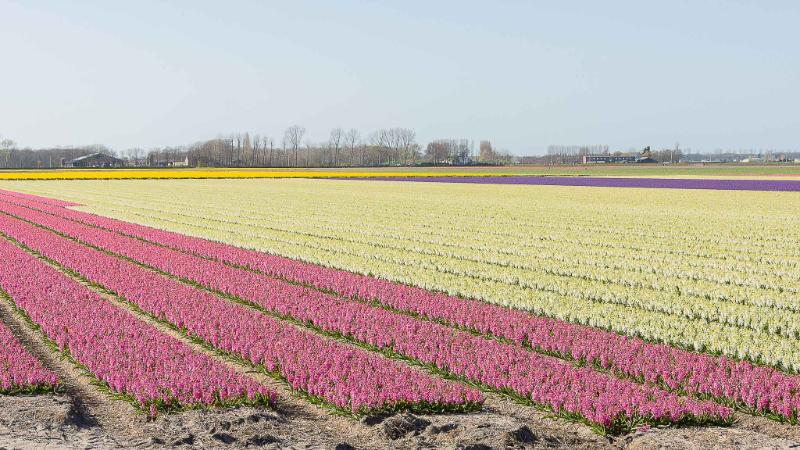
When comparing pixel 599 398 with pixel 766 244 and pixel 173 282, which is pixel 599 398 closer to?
pixel 173 282

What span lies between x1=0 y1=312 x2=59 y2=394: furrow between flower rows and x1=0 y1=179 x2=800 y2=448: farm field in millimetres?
26

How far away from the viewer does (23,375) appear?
9.25m

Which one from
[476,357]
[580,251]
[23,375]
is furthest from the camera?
[580,251]

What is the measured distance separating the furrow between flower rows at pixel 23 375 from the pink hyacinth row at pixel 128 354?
0.36ft

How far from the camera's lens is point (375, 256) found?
20.1 metres

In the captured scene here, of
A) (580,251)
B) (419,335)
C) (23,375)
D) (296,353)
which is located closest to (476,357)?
(419,335)

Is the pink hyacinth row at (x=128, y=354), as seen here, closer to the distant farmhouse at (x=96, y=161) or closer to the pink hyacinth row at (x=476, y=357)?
the pink hyacinth row at (x=476, y=357)

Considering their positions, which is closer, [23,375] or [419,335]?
[23,375]

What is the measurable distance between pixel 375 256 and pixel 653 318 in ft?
29.5

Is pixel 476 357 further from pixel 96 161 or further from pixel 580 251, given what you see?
pixel 96 161

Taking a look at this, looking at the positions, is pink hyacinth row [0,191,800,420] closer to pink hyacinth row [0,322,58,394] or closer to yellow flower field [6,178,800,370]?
yellow flower field [6,178,800,370]

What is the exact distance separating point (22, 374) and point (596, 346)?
6.91 metres

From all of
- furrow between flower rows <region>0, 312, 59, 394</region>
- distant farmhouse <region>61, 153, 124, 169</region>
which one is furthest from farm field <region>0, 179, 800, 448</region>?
distant farmhouse <region>61, 153, 124, 169</region>

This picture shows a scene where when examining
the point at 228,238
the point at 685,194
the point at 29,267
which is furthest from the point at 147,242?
the point at 685,194
